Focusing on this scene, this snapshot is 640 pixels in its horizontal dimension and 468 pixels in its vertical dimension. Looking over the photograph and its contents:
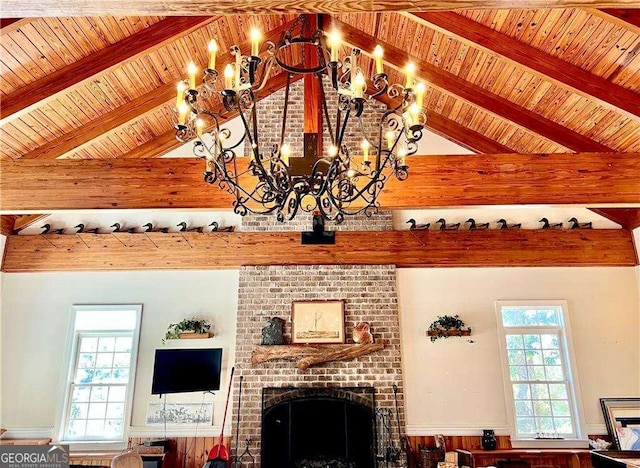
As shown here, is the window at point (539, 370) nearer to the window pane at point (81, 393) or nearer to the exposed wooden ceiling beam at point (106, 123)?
the exposed wooden ceiling beam at point (106, 123)

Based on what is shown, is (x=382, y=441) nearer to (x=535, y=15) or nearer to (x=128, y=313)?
(x=128, y=313)

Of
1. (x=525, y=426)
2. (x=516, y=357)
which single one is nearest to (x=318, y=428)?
(x=525, y=426)

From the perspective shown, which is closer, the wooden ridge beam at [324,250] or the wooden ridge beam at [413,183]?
the wooden ridge beam at [413,183]

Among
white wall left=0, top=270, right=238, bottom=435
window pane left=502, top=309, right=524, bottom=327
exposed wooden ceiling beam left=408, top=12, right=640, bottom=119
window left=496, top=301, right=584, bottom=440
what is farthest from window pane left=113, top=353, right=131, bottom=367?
exposed wooden ceiling beam left=408, top=12, right=640, bottom=119

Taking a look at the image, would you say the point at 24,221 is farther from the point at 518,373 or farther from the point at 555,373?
the point at 555,373

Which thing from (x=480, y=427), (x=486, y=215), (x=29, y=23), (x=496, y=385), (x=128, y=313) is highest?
(x=29, y=23)

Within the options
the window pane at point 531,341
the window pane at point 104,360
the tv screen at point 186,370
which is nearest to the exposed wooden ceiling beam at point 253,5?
the tv screen at point 186,370

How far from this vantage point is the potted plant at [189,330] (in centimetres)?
649

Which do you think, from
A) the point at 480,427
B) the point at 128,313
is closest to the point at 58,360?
the point at 128,313

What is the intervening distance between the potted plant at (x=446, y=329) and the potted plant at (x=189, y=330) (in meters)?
3.35

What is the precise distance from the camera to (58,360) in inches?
259

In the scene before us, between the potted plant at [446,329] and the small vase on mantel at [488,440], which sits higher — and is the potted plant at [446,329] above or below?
above

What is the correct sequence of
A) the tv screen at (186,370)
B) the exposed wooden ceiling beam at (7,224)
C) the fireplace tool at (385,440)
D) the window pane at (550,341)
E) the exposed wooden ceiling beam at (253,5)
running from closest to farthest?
the exposed wooden ceiling beam at (253,5) < the fireplace tool at (385,440) < the tv screen at (186,370) < the window pane at (550,341) < the exposed wooden ceiling beam at (7,224)

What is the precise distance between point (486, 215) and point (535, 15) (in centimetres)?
326
